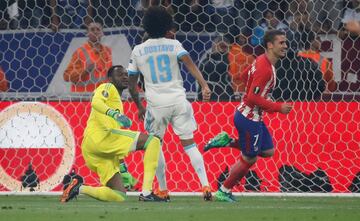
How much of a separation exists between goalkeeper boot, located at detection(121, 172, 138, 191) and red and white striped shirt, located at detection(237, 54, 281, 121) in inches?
69.8

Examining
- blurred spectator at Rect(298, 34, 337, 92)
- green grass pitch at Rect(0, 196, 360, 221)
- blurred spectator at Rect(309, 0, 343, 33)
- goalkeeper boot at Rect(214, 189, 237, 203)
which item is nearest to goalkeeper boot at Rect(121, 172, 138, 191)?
green grass pitch at Rect(0, 196, 360, 221)

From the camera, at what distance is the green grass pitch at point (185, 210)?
984 cm

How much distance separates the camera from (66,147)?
46.5ft

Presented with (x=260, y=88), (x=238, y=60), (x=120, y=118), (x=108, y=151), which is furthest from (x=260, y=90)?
(x=238, y=60)

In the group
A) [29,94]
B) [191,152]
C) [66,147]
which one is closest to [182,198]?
[191,152]

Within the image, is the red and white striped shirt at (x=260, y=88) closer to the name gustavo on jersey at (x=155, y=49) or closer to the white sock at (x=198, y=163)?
the white sock at (x=198, y=163)

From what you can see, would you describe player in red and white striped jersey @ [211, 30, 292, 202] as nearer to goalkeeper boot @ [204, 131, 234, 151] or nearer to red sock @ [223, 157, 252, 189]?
red sock @ [223, 157, 252, 189]

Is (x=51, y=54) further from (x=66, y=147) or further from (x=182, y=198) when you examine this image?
(x=182, y=198)

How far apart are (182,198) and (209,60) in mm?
2256

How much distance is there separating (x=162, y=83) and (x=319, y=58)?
10.8 feet

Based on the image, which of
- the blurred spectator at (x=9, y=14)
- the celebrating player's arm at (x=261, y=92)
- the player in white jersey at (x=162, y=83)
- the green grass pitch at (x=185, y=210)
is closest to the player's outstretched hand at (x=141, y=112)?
the player in white jersey at (x=162, y=83)

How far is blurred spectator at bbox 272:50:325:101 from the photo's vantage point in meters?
14.4

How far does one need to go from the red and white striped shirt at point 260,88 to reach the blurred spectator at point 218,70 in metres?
1.94

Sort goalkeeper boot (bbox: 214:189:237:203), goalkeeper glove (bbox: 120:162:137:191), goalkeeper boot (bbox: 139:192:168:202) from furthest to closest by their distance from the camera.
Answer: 1. goalkeeper glove (bbox: 120:162:137:191)
2. goalkeeper boot (bbox: 214:189:237:203)
3. goalkeeper boot (bbox: 139:192:168:202)
